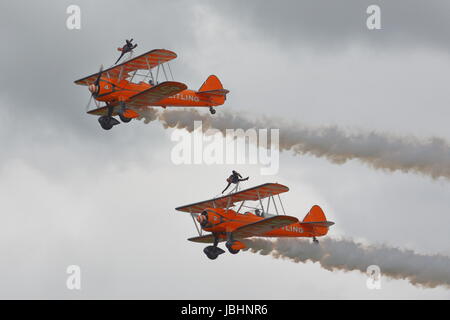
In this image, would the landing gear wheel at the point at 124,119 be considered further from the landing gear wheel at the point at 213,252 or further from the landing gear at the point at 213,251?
the landing gear wheel at the point at 213,252

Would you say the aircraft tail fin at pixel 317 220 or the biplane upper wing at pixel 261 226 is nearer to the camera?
the biplane upper wing at pixel 261 226

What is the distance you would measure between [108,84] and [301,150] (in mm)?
12340

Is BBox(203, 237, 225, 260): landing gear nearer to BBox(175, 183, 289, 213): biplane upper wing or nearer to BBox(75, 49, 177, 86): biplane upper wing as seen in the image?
BBox(175, 183, 289, 213): biplane upper wing

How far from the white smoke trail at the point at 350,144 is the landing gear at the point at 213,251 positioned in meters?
8.16

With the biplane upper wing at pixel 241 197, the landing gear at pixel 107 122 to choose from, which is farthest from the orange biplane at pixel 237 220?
the landing gear at pixel 107 122

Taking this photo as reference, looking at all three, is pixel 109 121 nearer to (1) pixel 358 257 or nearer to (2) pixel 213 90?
(2) pixel 213 90

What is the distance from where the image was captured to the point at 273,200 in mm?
65438

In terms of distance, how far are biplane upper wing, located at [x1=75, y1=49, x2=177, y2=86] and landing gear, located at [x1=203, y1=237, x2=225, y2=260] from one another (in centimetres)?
872

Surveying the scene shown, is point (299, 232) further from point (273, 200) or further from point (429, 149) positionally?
point (429, 149)

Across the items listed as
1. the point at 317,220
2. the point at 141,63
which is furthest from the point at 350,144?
the point at 141,63

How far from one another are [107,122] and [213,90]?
6101 mm

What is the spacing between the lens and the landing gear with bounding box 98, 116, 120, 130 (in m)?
65.2

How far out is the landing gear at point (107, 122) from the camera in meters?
65.2
